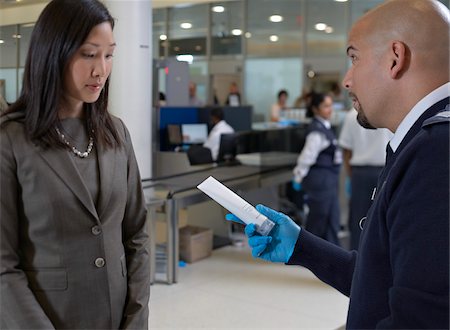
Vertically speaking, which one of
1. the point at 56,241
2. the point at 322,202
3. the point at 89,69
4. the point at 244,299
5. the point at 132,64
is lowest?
the point at 244,299

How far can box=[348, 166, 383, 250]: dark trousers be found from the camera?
4730 millimetres

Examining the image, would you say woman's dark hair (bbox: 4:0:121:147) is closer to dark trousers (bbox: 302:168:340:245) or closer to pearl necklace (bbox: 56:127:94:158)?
pearl necklace (bbox: 56:127:94:158)

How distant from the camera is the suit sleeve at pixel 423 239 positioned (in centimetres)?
98

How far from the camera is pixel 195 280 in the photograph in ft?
14.5

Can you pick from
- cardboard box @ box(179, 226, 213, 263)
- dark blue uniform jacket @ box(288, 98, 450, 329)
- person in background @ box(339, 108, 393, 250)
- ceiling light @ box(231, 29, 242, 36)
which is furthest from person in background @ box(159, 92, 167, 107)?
ceiling light @ box(231, 29, 242, 36)

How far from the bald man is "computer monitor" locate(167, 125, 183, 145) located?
385cm

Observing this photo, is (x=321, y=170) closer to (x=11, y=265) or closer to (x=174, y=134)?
(x=174, y=134)

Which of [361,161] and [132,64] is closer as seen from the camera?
[132,64]

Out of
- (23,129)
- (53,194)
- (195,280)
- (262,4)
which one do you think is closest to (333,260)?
(53,194)

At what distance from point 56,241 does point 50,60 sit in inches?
17.9

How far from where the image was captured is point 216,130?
5.70m

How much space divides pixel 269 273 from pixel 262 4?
27.5 ft

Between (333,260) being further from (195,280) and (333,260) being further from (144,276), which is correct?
(195,280)

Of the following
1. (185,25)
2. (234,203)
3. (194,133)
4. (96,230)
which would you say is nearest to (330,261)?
(234,203)
